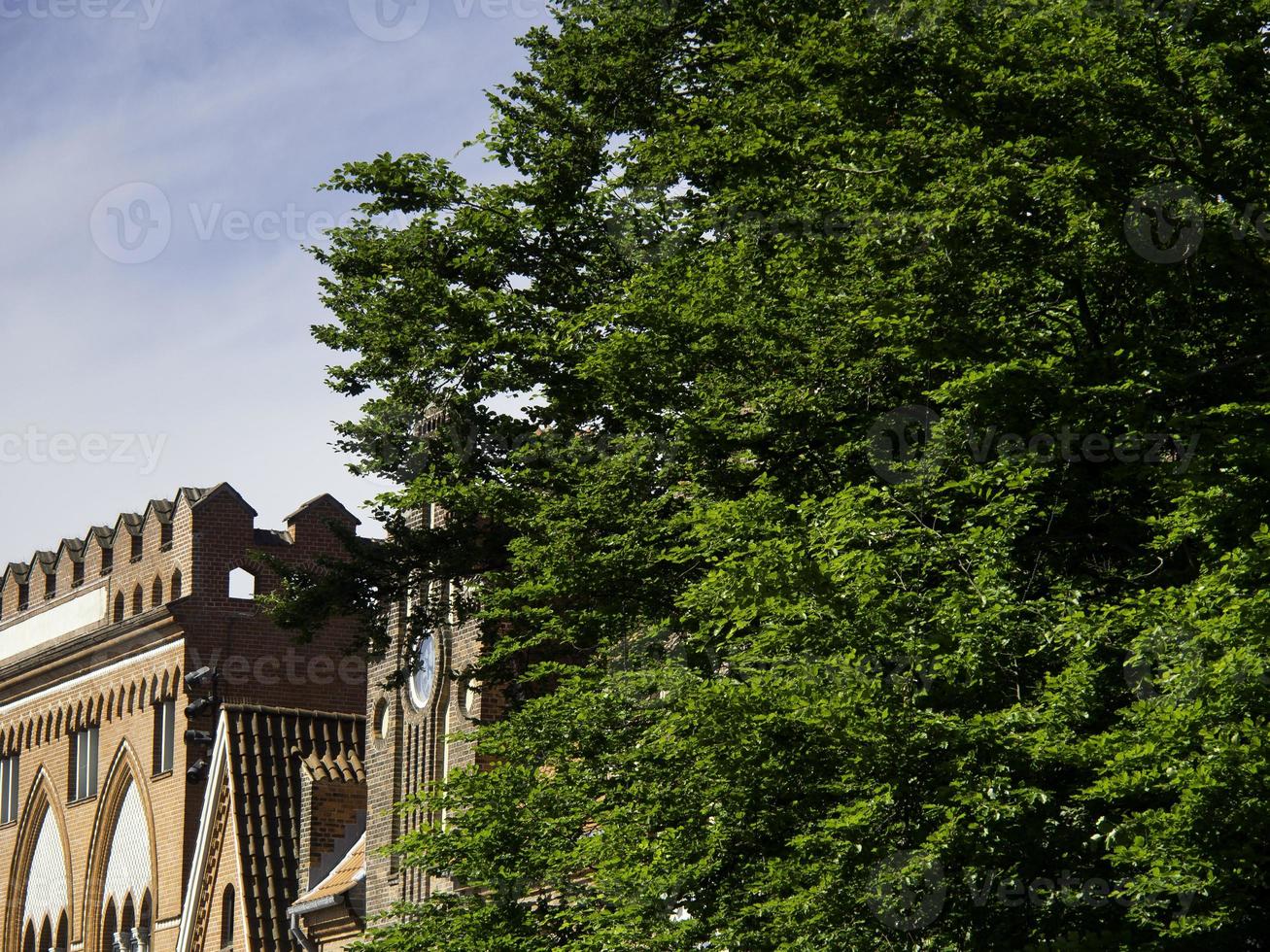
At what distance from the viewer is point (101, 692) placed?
39.6m

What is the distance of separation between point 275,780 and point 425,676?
→ 606 cm

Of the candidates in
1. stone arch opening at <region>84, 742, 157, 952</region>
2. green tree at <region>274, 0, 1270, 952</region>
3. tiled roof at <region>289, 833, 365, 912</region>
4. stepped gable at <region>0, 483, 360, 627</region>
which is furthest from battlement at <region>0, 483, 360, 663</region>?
green tree at <region>274, 0, 1270, 952</region>

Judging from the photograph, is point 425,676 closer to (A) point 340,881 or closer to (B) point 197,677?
(A) point 340,881

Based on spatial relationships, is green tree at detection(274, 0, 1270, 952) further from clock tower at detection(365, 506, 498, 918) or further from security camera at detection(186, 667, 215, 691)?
security camera at detection(186, 667, 215, 691)

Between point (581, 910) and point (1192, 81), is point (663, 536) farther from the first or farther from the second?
point (1192, 81)

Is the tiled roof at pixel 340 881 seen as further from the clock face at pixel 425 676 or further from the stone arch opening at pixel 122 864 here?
the stone arch opening at pixel 122 864

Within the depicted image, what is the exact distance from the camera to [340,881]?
84.6ft

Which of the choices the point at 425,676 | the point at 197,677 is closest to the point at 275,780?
the point at 425,676

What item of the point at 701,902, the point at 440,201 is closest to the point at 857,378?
the point at 701,902

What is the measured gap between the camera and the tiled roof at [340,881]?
25.1 m

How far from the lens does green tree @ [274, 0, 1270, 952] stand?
1005cm

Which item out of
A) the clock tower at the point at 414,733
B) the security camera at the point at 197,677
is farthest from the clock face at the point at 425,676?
the security camera at the point at 197,677

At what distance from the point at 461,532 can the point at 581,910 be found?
659cm

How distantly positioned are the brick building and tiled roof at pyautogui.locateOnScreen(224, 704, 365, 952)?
3 cm
